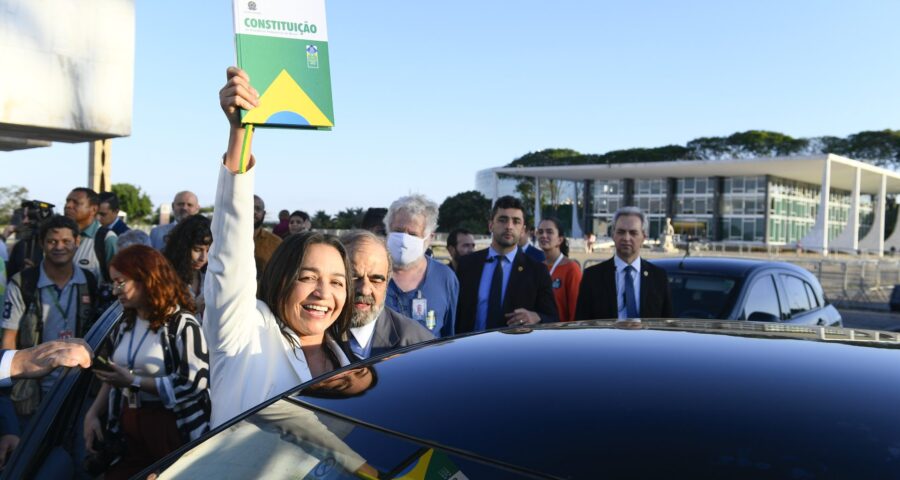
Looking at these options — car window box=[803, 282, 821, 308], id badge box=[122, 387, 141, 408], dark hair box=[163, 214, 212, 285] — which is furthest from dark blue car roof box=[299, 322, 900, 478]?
car window box=[803, 282, 821, 308]

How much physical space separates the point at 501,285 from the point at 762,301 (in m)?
2.53

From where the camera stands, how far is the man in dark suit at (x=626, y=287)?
5168mm

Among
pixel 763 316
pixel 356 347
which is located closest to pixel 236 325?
pixel 356 347

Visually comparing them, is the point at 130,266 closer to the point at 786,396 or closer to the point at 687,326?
the point at 687,326

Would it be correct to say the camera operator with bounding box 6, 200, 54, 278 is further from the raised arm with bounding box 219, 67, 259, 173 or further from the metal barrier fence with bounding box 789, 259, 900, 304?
the metal barrier fence with bounding box 789, 259, 900, 304

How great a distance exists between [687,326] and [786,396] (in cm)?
74

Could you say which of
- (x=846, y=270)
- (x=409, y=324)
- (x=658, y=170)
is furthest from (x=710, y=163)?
(x=409, y=324)

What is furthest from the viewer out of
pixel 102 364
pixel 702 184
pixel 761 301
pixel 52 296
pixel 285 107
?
pixel 702 184

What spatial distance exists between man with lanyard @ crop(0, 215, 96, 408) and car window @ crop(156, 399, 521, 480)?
140 inches

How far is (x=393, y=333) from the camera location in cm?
305

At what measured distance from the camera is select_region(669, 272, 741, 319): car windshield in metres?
5.95

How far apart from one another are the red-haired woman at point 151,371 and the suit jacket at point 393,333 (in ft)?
2.65

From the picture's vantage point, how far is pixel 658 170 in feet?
241

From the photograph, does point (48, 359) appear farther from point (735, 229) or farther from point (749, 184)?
point (749, 184)
